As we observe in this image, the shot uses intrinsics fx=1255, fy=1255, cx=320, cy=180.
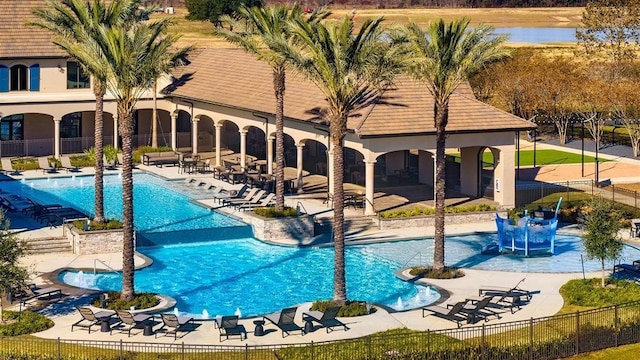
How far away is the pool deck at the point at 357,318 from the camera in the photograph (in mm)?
32844

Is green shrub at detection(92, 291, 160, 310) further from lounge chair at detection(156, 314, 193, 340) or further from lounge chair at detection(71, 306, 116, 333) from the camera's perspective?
lounge chair at detection(156, 314, 193, 340)

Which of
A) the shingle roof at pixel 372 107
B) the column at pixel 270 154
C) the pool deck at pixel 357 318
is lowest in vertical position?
the pool deck at pixel 357 318

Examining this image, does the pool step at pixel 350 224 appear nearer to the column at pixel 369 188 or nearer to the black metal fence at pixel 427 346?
the column at pixel 369 188

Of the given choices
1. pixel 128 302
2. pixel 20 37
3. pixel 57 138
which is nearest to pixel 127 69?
pixel 128 302

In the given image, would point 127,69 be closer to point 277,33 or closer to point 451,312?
point 277,33

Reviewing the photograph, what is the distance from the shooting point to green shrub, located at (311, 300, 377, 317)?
35.2 m

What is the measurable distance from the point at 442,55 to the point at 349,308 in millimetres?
8970

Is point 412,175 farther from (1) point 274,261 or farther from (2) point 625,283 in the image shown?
(2) point 625,283

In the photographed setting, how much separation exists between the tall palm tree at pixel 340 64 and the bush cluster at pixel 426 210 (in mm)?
12228

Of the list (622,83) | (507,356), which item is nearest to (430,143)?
(507,356)

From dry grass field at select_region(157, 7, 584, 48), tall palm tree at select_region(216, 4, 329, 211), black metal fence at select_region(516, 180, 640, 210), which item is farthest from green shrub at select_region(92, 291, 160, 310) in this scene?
dry grass field at select_region(157, 7, 584, 48)

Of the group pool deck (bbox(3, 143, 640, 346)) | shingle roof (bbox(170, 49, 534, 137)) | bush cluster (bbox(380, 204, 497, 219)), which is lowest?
pool deck (bbox(3, 143, 640, 346))

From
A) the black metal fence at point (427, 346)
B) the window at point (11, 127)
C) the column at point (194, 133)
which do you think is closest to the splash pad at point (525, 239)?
the black metal fence at point (427, 346)

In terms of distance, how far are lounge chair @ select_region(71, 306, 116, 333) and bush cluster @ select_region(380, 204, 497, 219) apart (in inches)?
669
